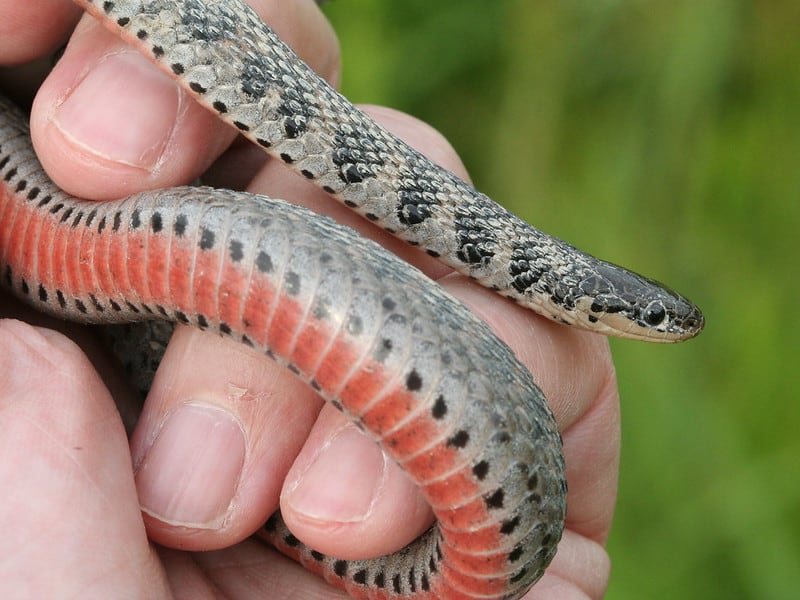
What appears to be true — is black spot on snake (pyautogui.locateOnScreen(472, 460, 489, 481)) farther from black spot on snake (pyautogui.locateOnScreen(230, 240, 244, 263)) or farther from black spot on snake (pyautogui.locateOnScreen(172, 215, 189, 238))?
black spot on snake (pyautogui.locateOnScreen(172, 215, 189, 238))

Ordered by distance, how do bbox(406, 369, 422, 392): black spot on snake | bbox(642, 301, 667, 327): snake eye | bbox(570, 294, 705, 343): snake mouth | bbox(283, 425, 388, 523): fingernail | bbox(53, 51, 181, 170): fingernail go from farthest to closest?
bbox(642, 301, 667, 327): snake eye < bbox(570, 294, 705, 343): snake mouth < bbox(53, 51, 181, 170): fingernail < bbox(283, 425, 388, 523): fingernail < bbox(406, 369, 422, 392): black spot on snake

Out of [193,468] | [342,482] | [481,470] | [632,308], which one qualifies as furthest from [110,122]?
[632,308]

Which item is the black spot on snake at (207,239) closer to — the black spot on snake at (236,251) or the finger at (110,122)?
the black spot on snake at (236,251)

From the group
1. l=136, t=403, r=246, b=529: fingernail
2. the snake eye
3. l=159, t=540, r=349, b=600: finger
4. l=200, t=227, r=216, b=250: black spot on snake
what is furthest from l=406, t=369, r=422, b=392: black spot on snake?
the snake eye

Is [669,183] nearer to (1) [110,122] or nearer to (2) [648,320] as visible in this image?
(2) [648,320]

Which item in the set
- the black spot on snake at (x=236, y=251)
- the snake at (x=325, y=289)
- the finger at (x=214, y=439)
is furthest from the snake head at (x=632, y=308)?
the black spot on snake at (x=236, y=251)

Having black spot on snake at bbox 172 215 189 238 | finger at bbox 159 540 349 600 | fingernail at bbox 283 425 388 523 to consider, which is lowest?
finger at bbox 159 540 349 600

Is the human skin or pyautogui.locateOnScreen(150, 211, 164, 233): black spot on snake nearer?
the human skin

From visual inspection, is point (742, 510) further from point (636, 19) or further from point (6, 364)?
point (6, 364)
